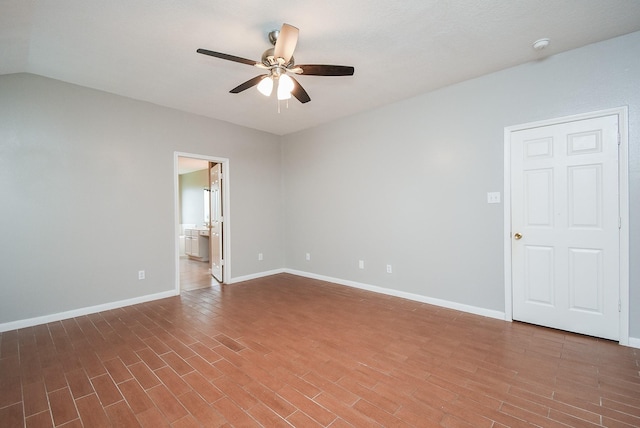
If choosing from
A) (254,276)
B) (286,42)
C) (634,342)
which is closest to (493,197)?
(634,342)

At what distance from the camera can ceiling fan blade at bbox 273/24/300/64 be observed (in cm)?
193

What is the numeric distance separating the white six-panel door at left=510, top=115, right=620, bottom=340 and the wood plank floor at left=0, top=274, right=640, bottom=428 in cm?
26

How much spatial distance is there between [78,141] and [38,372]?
2525 millimetres

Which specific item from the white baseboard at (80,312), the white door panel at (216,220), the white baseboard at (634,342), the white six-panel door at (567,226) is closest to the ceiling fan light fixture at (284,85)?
the white six-panel door at (567,226)

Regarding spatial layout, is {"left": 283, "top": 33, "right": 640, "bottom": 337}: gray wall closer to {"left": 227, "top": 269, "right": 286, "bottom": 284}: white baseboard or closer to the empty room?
the empty room

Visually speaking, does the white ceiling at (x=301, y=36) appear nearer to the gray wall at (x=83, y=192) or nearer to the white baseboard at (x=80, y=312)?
the gray wall at (x=83, y=192)

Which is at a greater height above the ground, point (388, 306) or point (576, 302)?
point (576, 302)

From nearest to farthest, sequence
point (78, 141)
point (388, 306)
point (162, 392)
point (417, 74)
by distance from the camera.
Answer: point (162, 392) < point (417, 74) < point (78, 141) < point (388, 306)

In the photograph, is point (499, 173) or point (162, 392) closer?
point (162, 392)

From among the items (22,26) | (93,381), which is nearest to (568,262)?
(93,381)

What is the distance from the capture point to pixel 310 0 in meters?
2.01

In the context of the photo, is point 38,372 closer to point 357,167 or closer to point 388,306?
point 388,306

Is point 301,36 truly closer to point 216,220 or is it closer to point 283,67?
point 283,67

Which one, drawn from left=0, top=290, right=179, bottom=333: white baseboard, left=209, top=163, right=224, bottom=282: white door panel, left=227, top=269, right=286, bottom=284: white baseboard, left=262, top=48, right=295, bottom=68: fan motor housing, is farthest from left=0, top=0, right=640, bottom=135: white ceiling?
left=227, top=269, right=286, bottom=284: white baseboard
